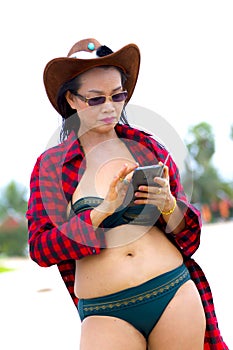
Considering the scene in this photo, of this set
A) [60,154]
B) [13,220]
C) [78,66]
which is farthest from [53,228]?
[13,220]

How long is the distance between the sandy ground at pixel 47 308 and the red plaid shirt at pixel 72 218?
2.29 meters

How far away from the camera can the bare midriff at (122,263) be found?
2355 millimetres

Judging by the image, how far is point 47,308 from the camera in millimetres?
6809

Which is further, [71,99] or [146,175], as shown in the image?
[71,99]

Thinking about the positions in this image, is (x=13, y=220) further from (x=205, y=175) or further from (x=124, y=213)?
(x=124, y=213)

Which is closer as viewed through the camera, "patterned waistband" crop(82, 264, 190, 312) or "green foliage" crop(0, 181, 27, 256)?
"patterned waistband" crop(82, 264, 190, 312)

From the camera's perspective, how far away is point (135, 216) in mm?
2402

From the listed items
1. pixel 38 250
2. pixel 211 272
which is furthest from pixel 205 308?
pixel 211 272

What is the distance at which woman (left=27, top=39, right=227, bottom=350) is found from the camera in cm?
233

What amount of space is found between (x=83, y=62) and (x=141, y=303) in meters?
0.88

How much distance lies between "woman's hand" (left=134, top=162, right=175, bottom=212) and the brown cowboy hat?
468mm

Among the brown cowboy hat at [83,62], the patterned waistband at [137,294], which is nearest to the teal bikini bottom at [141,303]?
the patterned waistband at [137,294]

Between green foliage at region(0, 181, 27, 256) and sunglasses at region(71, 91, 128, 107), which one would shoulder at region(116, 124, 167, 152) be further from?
green foliage at region(0, 181, 27, 256)

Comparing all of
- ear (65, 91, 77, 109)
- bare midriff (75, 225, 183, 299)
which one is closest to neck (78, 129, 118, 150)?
ear (65, 91, 77, 109)
